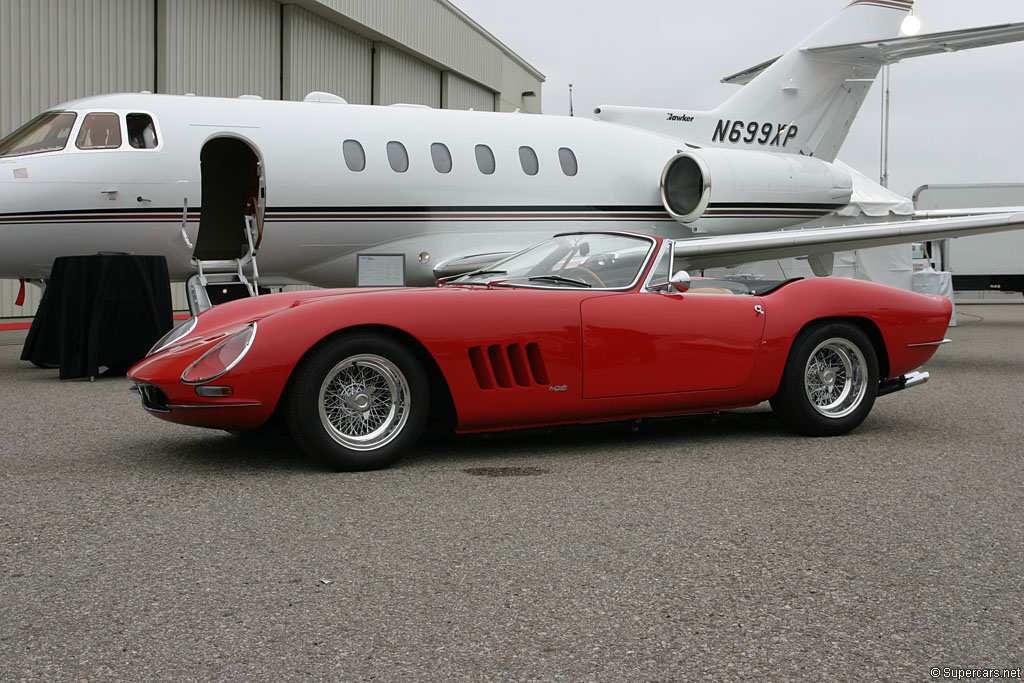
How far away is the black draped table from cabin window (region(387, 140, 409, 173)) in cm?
334

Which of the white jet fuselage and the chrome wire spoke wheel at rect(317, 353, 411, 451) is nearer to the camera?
the chrome wire spoke wheel at rect(317, 353, 411, 451)

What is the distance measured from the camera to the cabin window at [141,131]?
1059 cm

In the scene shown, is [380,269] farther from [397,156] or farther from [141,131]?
[141,131]

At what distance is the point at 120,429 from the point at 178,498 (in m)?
2.16

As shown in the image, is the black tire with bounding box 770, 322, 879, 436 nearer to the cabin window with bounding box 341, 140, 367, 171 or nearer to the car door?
the car door

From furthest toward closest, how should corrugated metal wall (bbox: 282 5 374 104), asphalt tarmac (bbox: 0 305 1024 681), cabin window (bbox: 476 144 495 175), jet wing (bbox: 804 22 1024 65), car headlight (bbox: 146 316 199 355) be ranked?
corrugated metal wall (bbox: 282 5 374 104) < jet wing (bbox: 804 22 1024 65) < cabin window (bbox: 476 144 495 175) < car headlight (bbox: 146 316 199 355) < asphalt tarmac (bbox: 0 305 1024 681)

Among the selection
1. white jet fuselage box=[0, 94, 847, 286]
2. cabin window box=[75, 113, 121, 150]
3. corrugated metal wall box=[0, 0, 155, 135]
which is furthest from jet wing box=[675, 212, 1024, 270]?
corrugated metal wall box=[0, 0, 155, 135]

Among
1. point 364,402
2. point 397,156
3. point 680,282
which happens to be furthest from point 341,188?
point 364,402

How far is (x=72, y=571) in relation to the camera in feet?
10.7

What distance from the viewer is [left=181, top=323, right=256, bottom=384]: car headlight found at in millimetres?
4590

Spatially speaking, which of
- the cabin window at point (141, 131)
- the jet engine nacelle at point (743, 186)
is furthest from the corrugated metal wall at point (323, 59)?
the cabin window at point (141, 131)

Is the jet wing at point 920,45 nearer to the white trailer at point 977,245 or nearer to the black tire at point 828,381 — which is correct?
the black tire at point 828,381

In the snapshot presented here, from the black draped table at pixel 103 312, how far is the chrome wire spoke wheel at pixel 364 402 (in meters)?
5.27

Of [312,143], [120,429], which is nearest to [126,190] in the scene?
[312,143]
